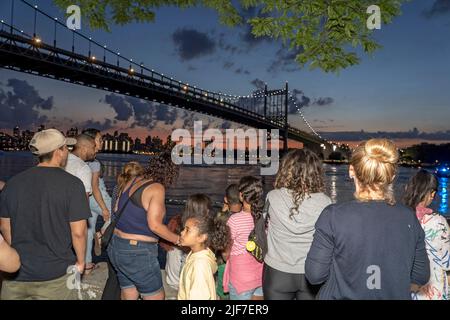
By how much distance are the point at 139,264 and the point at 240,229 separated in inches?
32.8

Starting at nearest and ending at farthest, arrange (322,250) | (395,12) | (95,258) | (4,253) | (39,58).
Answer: (4,253), (322,250), (395,12), (95,258), (39,58)

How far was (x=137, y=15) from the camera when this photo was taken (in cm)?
604

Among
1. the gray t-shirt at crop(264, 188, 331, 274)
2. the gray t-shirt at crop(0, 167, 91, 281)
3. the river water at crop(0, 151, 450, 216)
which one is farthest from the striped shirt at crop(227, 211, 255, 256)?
the river water at crop(0, 151, 450, 216)

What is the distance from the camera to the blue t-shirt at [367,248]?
179 centimetres

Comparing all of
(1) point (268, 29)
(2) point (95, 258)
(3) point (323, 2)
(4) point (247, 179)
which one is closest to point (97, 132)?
(4) point (247, 179)

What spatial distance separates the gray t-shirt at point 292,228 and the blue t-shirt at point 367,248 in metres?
0.55

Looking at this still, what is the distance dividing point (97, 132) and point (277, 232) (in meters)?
2.69

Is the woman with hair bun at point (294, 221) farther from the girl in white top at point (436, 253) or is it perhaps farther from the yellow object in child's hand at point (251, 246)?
the girl in white top at point (436, 253)

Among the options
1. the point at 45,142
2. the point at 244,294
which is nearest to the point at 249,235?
the point at 244,294

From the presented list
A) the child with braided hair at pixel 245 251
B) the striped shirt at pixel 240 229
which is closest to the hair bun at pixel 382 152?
the child with braided hair at pixel 245 251

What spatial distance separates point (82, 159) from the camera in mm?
4004

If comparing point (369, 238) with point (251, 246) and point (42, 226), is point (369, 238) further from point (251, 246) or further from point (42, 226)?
point (42, 226)
